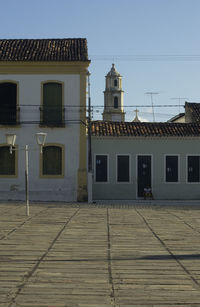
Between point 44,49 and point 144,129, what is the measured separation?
6.58 meters

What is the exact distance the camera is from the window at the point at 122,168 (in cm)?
2581

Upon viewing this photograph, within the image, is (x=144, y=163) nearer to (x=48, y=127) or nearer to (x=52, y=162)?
(x=52, y=162)

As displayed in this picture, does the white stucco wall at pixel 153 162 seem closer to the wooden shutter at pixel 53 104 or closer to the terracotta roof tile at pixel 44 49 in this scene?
the wooden shutter at pixel 53 104

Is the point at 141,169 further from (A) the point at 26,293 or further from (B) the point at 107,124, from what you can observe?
(A) the point at 26,293

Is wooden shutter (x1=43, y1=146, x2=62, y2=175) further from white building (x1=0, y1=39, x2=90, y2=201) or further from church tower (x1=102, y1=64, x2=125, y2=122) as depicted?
church tower (x1=102, y1=64, x2=125, y2=122)

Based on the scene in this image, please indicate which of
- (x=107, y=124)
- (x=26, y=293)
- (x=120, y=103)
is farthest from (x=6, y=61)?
(x=120, y=103)

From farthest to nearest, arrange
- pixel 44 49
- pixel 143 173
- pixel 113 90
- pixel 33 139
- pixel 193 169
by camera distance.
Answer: pixel 113 90 → pixel 193 169 → pixel 143 173 → pixel 44 49 → pixel 33 139

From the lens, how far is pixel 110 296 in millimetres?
6094

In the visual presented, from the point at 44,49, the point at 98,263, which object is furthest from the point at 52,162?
the point at 98,263

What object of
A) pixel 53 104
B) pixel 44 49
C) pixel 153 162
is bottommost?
pixel 153 162

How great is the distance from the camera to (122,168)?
2584 cm

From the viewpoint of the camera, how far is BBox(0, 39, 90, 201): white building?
2395 centimetres

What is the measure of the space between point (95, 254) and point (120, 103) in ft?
201

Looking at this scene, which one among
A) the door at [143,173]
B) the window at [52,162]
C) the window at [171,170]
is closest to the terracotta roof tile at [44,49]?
the window at [52,162]
